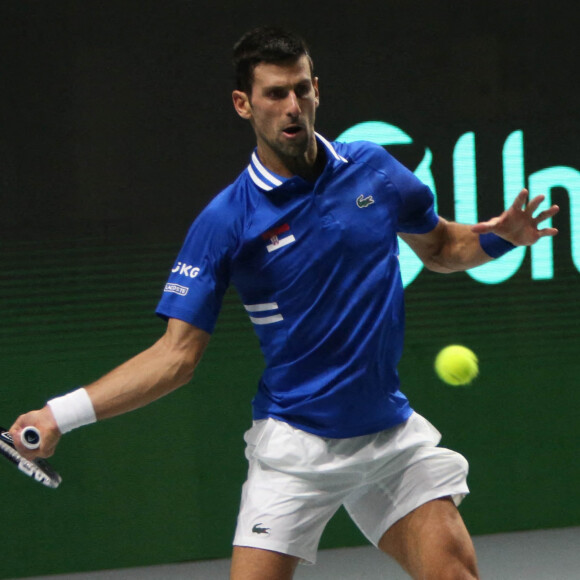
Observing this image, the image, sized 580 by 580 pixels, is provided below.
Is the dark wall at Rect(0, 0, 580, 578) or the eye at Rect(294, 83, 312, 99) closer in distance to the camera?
the eye at Rect(294, 83, 312, 99)

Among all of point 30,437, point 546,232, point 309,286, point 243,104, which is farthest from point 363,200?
point 30,437

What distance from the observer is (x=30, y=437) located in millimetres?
2252

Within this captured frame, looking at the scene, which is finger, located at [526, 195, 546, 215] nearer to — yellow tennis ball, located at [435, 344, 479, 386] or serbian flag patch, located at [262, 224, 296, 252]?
serbian flag patch, located at [262, 224, 296, 252]

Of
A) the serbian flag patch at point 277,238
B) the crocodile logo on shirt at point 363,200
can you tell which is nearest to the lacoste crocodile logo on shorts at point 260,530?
the serbian flag patch at point 277,238

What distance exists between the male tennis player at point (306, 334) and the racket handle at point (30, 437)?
0.22m

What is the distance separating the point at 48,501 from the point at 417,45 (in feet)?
7.44

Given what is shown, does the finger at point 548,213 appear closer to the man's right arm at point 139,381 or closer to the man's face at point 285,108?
the man's face at point 285,108

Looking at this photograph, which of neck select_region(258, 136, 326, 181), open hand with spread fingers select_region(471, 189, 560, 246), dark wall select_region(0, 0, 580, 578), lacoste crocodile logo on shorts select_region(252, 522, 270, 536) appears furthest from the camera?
dark wall select_region(0, 0, 580, 578)

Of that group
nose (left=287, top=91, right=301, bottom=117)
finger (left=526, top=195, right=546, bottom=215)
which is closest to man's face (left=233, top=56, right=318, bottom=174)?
nose (left=287, top=91, right=301, bottom=117)

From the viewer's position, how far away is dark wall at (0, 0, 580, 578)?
→ 3922mm

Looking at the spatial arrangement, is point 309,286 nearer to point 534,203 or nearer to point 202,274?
point 202,274

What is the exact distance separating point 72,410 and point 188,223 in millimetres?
1832

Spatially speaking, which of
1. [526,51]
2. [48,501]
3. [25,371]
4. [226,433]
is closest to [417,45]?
[526,51]

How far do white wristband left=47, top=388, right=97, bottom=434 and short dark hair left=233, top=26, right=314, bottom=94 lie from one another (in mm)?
824
